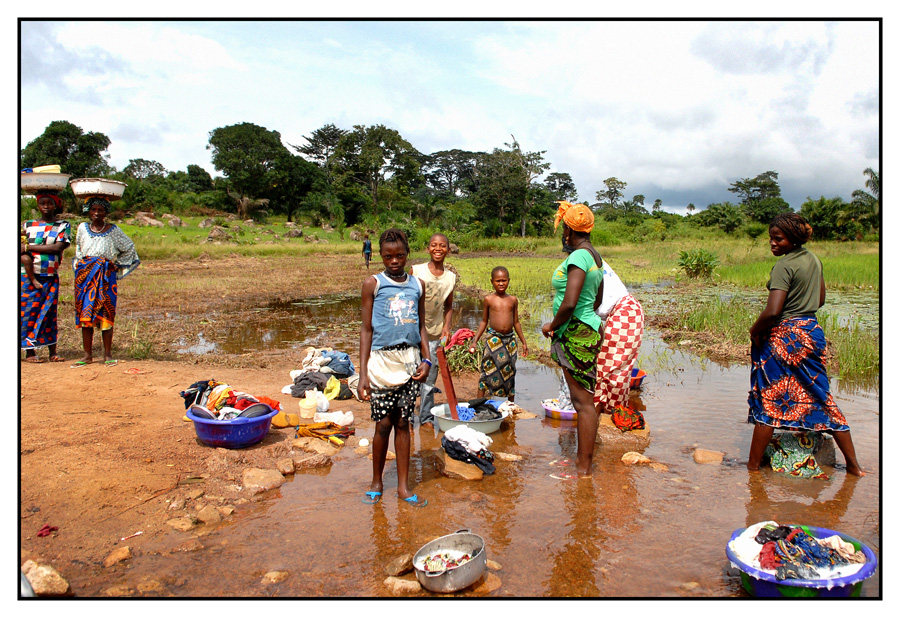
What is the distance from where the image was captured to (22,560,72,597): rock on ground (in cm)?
246

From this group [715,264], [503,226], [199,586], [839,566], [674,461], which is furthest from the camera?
[503,226]

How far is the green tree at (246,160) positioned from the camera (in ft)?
143

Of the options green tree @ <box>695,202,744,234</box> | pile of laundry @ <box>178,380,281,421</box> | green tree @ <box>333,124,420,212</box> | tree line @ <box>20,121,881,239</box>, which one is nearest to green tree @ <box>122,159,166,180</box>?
tree line @ <box>20,121,881,239</box>

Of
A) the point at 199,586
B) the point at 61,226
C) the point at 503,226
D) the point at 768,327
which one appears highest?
the point at 503,226

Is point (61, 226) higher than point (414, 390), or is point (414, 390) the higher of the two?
point (61, 226)

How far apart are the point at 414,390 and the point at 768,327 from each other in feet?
8.05

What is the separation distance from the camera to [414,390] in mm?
3639

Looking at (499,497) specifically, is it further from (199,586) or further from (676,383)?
(676,383)

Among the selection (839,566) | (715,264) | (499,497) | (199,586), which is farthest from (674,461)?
(715,264)

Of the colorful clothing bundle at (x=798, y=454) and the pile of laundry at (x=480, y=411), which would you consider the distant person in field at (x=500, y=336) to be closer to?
the pile of laundry at (x=480, y=411)

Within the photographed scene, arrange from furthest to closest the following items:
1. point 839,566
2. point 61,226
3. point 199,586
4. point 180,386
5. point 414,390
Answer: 1. point 61,226
2. point 180,386
3. point 414,390
4. point 199,586
5. point 839,566

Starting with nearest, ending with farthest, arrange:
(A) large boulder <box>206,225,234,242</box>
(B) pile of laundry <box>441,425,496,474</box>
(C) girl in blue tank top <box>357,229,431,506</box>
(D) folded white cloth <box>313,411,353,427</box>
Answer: (C) girl in blue tank top <box>357,229,431,506</box>, (B) pile of laundry <box>441,425,496,474</box>, (D) folded white cloth <box>313,411,353,427</box>, (A) large boulder <box>206,225,234,242</box>

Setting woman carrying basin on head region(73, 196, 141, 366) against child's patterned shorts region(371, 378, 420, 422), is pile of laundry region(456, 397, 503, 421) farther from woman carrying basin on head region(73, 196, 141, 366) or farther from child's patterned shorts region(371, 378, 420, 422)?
woman carrying basin on head region(73, 196, 141, 366)

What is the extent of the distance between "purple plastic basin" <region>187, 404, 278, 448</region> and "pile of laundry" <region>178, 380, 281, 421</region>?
0.21ft
